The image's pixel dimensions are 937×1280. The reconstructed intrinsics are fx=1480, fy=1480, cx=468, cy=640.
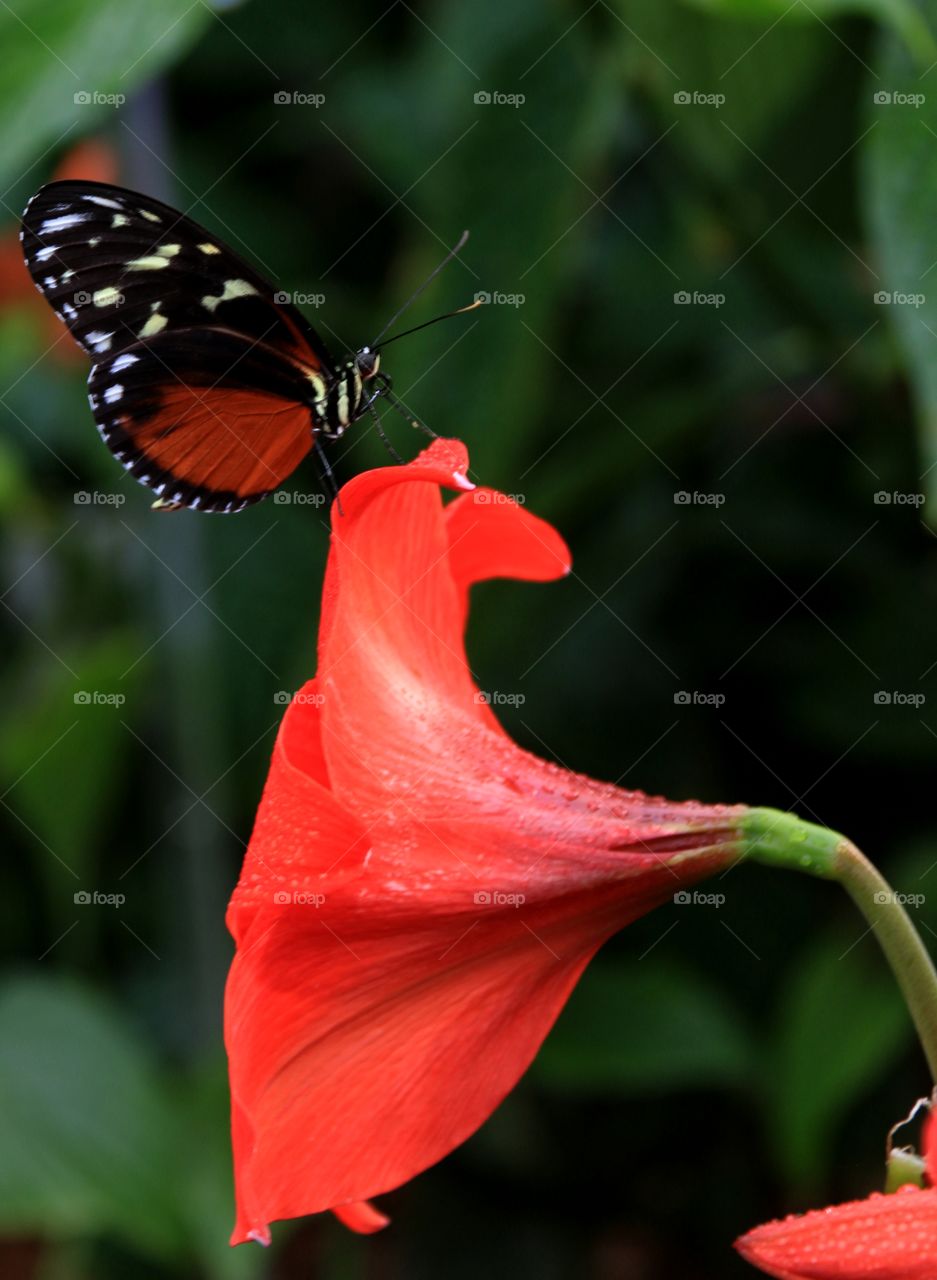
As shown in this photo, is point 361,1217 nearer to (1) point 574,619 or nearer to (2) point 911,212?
(2) point 911,212

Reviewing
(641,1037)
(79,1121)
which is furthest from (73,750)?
(641,1037)

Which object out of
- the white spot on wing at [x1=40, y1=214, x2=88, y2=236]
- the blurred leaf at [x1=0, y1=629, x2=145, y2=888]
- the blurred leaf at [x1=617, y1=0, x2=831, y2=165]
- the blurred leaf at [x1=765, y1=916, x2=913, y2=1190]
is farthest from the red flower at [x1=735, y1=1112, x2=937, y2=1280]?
the blurred leaf at [x1=0, y1=629, x2=145, y2=888]

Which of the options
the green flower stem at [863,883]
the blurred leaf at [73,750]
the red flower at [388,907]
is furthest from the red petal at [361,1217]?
the blurred leaf at [73,750]

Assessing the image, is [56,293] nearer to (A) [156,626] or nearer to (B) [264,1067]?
(B) [264,1067]

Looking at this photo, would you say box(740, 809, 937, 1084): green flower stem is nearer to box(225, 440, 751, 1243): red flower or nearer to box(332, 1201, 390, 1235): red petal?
box(225, 440, 751, 1243): red flower

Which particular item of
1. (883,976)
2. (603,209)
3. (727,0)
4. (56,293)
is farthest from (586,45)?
(883,976)
